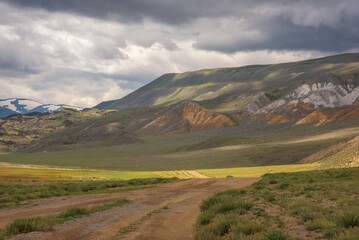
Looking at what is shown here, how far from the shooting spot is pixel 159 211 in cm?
1930

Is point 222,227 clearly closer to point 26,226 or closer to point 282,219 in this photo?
point 282,219

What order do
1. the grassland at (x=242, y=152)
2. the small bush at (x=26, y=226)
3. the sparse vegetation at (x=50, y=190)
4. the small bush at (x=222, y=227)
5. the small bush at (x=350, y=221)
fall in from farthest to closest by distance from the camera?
the grassland at (x=242, y=152) < the sparse vegetation at (x=50, y=190) < the small bush at (x=26, y=226) < the small bush at (x=222, y=227) < the small bush at (x=350, y=221)

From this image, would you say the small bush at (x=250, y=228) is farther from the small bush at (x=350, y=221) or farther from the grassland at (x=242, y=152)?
the grassland at (x=242, y=152)

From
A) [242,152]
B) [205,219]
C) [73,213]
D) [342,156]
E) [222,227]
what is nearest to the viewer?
[222,227]

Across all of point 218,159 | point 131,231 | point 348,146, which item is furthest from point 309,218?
point 218,159

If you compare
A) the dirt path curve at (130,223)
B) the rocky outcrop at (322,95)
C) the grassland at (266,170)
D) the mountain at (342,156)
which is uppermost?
the rocky outcrop at (322,95)

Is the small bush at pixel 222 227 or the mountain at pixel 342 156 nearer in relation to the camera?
the small bush at pixel 222 227

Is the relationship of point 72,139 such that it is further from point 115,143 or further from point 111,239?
point 111,239

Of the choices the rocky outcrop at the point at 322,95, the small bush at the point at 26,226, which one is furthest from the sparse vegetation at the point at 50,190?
the rocky outcrop at the point at 322,95

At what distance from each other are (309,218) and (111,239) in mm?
7837

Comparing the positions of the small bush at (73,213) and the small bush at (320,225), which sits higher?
the small bush at (73,213)

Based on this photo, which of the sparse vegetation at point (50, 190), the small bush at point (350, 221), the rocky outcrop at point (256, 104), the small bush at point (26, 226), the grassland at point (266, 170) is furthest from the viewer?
the rocky outcrop at point (256, 104)

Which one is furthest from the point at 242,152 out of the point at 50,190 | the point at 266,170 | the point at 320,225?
the point at 320,225

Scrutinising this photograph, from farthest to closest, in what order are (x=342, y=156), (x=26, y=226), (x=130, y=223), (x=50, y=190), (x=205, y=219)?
(x=342, y=156)
(x=50, y=190)
(x=130, y=223)
(x=205, y=219)
(x=26, y=226)
